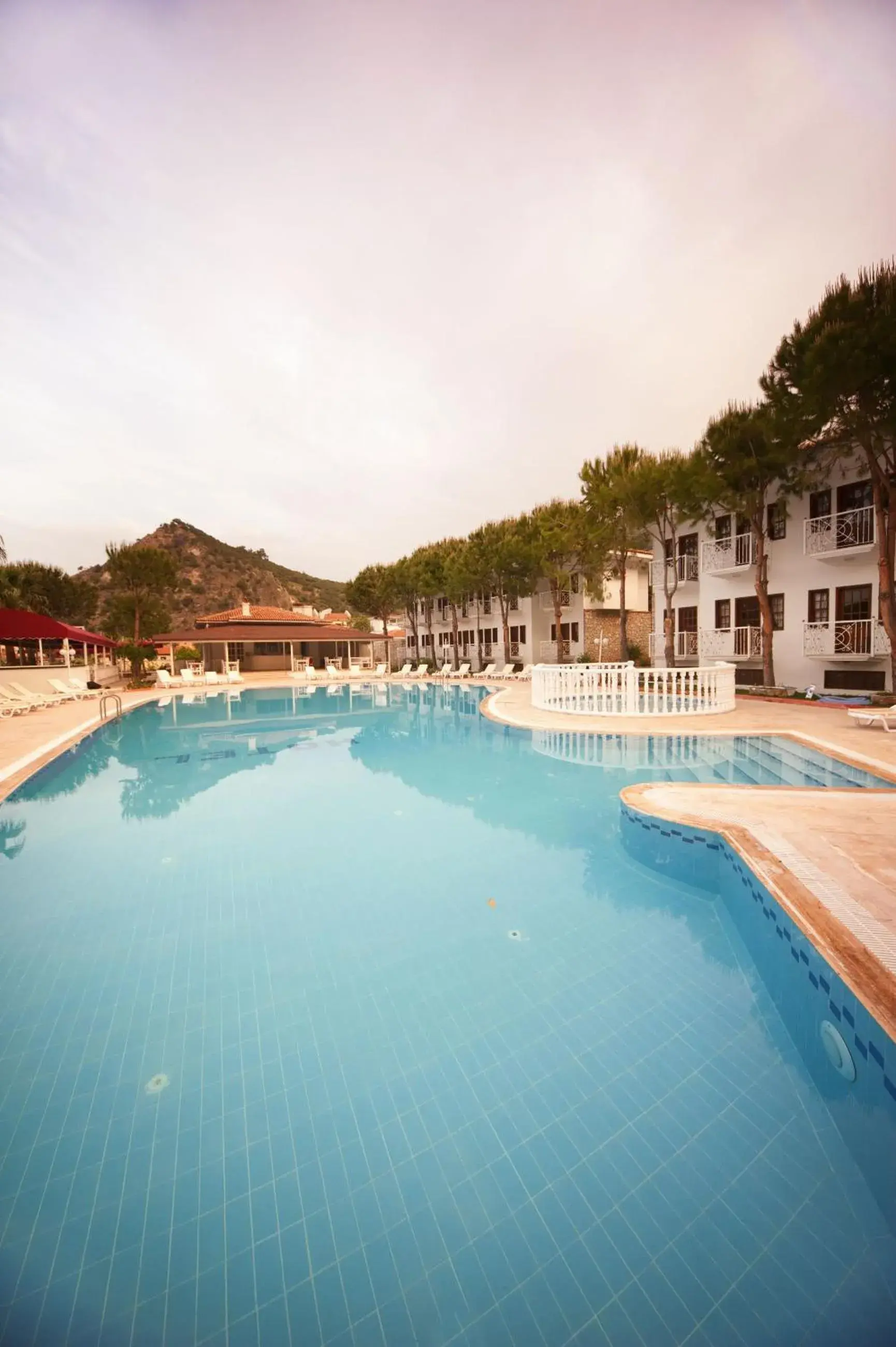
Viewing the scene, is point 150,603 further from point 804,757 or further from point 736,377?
point 804,757

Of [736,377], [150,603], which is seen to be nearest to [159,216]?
[736,377]

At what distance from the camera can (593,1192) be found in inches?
93.4

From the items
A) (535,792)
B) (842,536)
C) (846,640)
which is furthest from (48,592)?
(846,640)

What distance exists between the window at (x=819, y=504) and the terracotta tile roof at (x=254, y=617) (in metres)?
34.8

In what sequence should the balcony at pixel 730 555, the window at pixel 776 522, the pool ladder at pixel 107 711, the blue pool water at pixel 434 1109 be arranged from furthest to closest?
the balcony at pixel 730 555, the window at pixel 776 522, the pool ladder at pixel 107 711, the blue pool water at pixel 434 1109

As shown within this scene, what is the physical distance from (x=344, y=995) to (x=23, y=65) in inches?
579

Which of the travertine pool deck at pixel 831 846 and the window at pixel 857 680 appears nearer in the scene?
the travertine pool deck at pixel 831 846

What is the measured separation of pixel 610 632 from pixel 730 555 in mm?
12209

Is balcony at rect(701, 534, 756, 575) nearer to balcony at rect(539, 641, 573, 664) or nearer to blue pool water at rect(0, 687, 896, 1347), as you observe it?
balcony at rect(539, 641, 573, 664)

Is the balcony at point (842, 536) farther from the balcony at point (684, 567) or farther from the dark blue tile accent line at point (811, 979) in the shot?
the dark blue tile accent line at point (811, 979)

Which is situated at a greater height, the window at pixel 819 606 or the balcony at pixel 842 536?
the balcony at pixel 842 536

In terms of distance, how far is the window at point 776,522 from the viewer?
739 inches

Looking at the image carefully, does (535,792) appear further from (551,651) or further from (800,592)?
(551,651)

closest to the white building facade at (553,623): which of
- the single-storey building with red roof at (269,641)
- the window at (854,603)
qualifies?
the single-storey building with red roof at (269,641)
